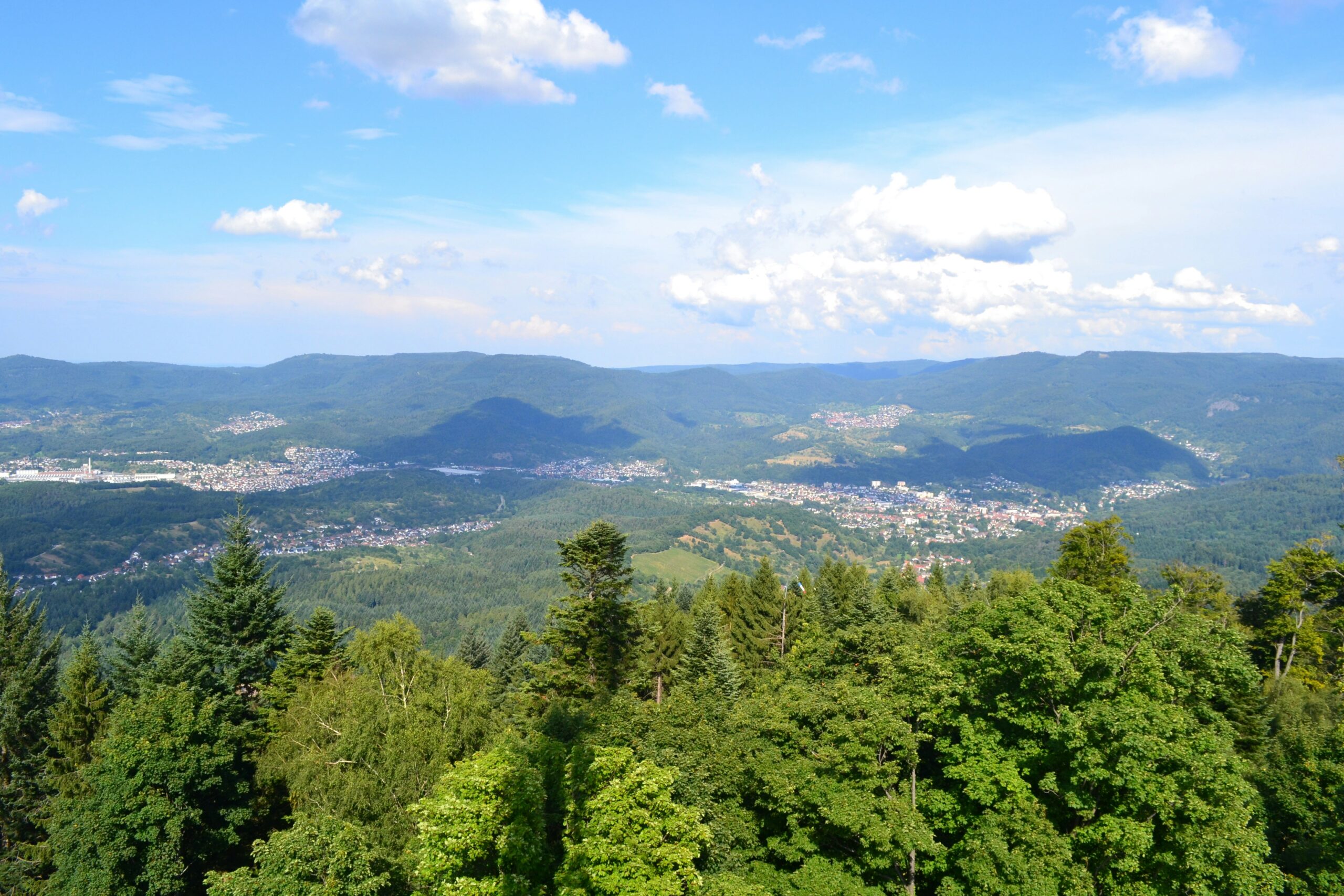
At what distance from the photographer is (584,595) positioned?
31234mm

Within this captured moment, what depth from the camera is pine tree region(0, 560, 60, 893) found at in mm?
25781

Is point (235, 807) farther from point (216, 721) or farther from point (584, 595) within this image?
point (584, 595)

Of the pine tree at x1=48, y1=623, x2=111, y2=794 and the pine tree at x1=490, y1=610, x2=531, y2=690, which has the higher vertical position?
the pine tree at x1=48, y1=623, x2=111, y2=794

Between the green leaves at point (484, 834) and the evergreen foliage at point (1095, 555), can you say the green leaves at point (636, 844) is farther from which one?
the evergreen foliage at point (1095, 555)

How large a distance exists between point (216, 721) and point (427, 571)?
6983 inches

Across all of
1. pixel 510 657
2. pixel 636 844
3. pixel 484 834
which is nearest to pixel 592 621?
pixel 484 834

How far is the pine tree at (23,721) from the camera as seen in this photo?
2578 centimetres

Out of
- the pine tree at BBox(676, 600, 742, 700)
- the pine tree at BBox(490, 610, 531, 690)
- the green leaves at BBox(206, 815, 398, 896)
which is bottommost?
the pine tree at BBox(490, 610, 531, 690)

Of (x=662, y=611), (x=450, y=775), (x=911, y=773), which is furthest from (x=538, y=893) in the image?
(x=662, y=611)

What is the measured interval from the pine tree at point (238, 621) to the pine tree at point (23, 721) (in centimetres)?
508

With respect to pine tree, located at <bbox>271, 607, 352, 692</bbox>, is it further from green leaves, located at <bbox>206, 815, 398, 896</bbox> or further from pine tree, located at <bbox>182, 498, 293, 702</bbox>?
green leaves, located at <bbox>206, 815, 398, 896</bbox>

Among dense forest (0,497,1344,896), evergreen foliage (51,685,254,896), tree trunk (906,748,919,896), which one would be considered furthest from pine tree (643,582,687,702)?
evergreen foliage (51,685,254,896)

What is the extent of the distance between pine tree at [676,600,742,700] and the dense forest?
4.49 ft

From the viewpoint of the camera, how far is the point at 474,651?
206 feet
